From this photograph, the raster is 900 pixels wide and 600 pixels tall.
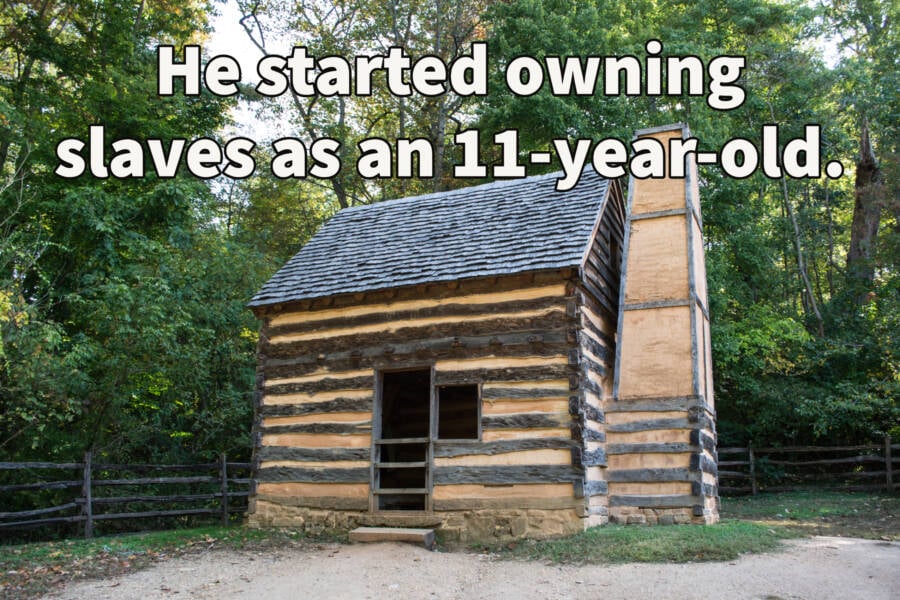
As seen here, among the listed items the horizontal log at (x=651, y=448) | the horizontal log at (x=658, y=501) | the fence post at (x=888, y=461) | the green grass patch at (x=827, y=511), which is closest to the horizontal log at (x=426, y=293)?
the horizontal log at (x=651, y=448)

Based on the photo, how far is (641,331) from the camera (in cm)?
1062

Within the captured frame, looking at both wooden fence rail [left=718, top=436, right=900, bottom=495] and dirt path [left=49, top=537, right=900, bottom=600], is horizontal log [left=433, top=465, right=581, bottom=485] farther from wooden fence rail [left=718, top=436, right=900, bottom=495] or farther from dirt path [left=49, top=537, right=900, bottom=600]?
wooden fence rail [left=718, top=436, right=900, bottom=495]

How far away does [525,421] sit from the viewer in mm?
9469

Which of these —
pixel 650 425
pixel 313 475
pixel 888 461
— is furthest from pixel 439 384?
pixel 888 461

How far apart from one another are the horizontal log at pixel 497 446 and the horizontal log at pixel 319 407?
1.38 meters

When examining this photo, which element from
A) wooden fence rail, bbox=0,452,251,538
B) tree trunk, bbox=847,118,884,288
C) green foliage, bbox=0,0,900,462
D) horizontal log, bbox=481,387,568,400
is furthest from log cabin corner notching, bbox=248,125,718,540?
tree trunk, bbox=847,118,884,288

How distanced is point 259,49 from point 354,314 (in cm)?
1823

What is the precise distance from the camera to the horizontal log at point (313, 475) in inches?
409

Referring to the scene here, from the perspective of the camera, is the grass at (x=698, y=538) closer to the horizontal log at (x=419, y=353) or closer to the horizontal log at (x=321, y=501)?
the horizontal log at (x=321, y=501)

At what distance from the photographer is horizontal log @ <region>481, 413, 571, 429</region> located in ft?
30.5

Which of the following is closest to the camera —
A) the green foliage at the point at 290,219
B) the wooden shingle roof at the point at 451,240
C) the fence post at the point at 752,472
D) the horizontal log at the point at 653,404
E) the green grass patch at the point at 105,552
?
the green grass patch at the point at 105,552

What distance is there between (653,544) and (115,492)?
10056mm

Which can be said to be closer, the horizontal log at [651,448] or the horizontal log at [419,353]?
the horizontal log at [419,353]

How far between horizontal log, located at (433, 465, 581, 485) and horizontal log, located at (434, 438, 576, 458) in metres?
0.21
